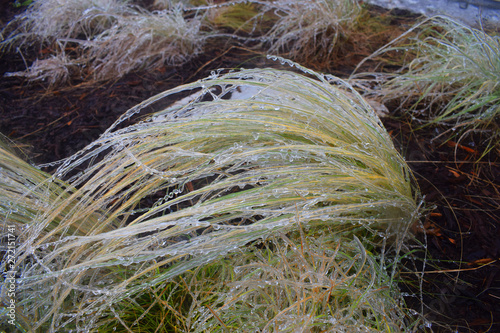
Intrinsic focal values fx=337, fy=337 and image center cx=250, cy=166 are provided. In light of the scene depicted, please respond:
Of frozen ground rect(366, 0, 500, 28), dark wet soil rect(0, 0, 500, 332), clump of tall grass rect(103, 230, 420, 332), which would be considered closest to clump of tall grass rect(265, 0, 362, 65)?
dark wet soil rect(0, 0, 500, 332)

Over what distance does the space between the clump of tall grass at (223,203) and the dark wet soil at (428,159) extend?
233 mm

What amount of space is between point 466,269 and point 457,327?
0.69ft

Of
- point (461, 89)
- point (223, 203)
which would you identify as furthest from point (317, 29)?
point (223, 203)

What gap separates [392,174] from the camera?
1242 millimetres

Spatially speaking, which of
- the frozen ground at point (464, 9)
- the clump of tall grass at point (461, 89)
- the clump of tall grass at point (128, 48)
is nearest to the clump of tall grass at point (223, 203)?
the clump of tall grass at point (461, 89)

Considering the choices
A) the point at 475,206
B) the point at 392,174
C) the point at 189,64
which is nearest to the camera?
the point at 392,174

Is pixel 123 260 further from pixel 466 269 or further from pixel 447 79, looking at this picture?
pixel 447 79

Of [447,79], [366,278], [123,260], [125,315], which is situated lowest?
[125,315]

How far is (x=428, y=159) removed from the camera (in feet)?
5.55

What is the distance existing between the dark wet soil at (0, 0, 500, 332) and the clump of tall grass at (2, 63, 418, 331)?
233 millimetres

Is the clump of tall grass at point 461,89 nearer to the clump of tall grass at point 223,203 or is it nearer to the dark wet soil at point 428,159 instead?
the dark wet soil at point 428,159

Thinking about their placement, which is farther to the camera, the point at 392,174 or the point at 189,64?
the point at 189,64

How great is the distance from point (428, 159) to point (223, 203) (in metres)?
1.17

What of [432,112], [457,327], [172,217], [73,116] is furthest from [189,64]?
[457,327]
